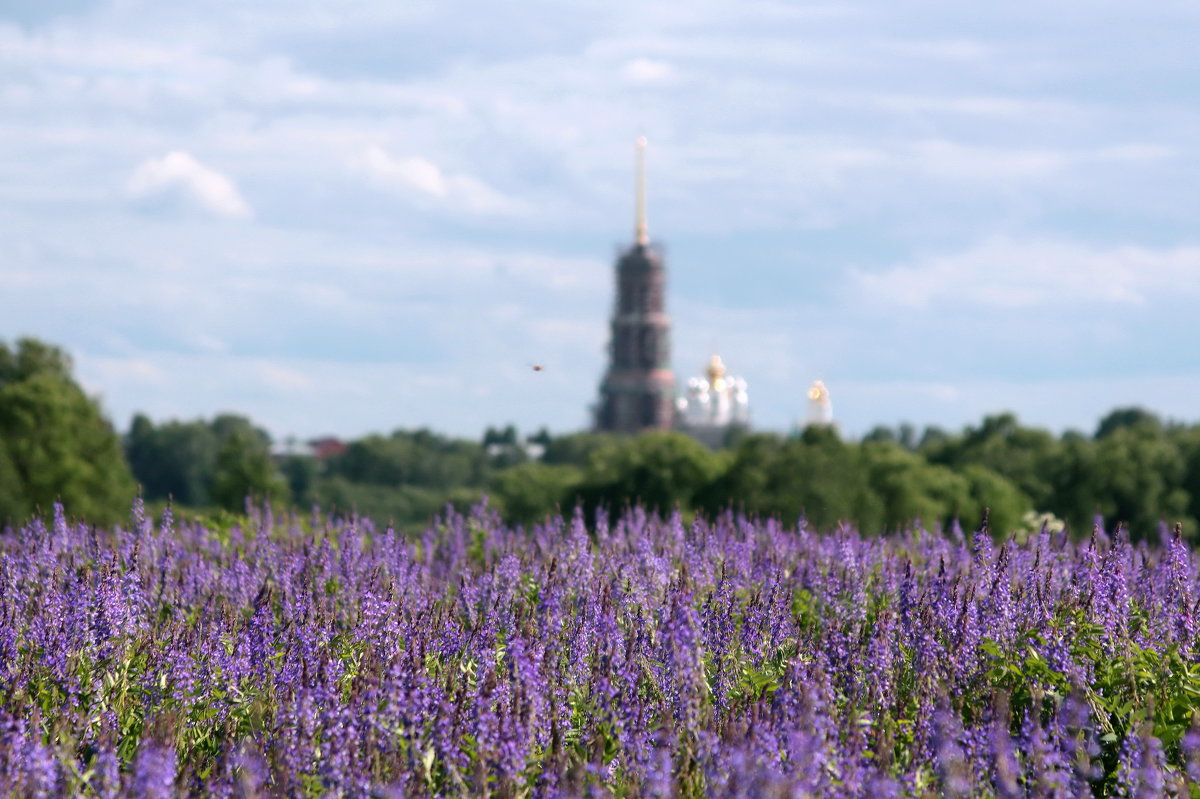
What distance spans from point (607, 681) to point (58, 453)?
171 feet

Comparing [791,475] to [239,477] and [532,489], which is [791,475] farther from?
[532,489]

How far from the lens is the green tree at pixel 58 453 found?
5425cm

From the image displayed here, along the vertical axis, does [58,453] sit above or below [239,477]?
above

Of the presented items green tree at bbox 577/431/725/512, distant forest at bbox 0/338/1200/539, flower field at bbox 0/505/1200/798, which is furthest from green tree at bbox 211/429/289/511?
flower field at bbox 0/505/1200/798

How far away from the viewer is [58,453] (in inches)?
2207

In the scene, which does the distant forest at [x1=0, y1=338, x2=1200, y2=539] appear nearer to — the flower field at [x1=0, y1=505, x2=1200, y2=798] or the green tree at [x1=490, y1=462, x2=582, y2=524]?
the green tree at [x1=490, y1=462, x2=582, y2=524]

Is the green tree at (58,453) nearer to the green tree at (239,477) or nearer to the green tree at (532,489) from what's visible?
the green tree at (239,477)

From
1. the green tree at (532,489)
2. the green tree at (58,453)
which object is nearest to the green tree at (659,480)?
the green tree at (532,489)

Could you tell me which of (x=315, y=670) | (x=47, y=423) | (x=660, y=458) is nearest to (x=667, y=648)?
(x=315, y=670)

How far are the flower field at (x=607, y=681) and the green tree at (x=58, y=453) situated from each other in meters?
42.4

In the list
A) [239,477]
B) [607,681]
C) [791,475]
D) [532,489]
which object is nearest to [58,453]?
[239,477]

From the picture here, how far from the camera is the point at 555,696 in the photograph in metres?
8.35

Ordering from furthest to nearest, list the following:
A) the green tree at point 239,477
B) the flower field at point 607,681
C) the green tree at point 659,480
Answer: the green tree at point 239,477 < the green tree at point 659,480 < the flower field at point 607,681

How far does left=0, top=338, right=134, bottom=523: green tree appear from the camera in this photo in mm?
54250
